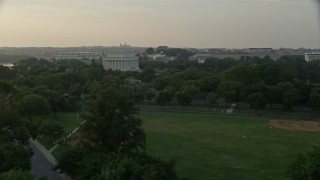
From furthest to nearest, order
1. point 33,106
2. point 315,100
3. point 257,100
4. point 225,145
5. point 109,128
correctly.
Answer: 1. point 257,100
2. point 315,100
3. point 33,106
4. point 225,145
5. point 109,128

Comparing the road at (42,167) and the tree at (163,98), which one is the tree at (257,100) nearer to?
Answer: the tree at (163,98)

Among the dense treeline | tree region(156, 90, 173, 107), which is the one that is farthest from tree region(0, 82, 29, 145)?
tree region(156, 90, 173, 107)

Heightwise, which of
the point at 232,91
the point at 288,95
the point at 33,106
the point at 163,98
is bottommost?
the point at 163,98

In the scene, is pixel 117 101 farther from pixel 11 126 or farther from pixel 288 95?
pixel 288 95

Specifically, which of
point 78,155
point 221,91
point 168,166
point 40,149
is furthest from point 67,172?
point 221,91

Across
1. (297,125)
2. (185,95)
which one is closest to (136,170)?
(297,125)

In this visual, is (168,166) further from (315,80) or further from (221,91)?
(315,80)
